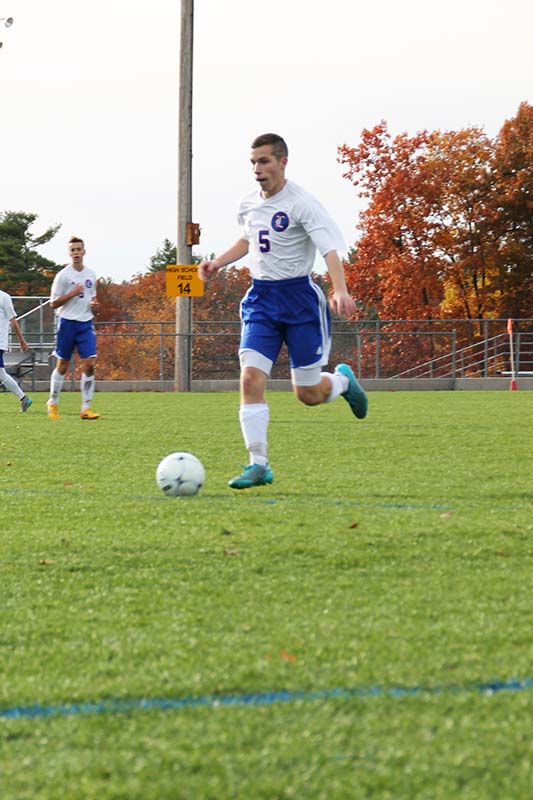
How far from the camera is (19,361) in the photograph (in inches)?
1059

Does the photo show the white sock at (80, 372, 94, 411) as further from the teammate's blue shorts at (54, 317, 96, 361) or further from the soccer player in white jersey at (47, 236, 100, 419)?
the teammate's blue shorts at (54, 317, 96, 361)

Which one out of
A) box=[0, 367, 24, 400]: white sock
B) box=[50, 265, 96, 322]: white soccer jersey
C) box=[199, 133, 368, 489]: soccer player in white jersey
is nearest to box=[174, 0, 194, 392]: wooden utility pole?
box=[0, 367, 24, 400]: white sock

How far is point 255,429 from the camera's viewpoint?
6977 millimetres

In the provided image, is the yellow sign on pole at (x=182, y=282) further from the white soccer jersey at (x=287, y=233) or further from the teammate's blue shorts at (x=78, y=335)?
the white soccer jersey at (x=287, y=233)

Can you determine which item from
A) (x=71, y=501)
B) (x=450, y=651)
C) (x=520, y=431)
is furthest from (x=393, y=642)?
(x=520, y=431)

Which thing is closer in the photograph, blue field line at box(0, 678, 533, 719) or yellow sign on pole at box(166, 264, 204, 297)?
blue field line at box(0, 678, 533, 719)

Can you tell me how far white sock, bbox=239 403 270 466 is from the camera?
695cm

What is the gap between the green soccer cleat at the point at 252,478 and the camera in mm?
6672

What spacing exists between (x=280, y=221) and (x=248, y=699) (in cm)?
484

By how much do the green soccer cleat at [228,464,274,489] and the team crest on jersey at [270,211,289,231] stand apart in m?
1.46

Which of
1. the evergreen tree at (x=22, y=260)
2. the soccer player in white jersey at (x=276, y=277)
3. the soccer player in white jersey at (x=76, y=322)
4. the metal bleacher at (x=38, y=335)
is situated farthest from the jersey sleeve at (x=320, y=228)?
the evergreen tree at (x=22, y=260)

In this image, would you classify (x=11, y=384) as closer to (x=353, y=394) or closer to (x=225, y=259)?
(x=353, y=394)

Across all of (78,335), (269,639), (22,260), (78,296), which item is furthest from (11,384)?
(22,260)

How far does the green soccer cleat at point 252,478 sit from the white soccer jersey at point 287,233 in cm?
118
